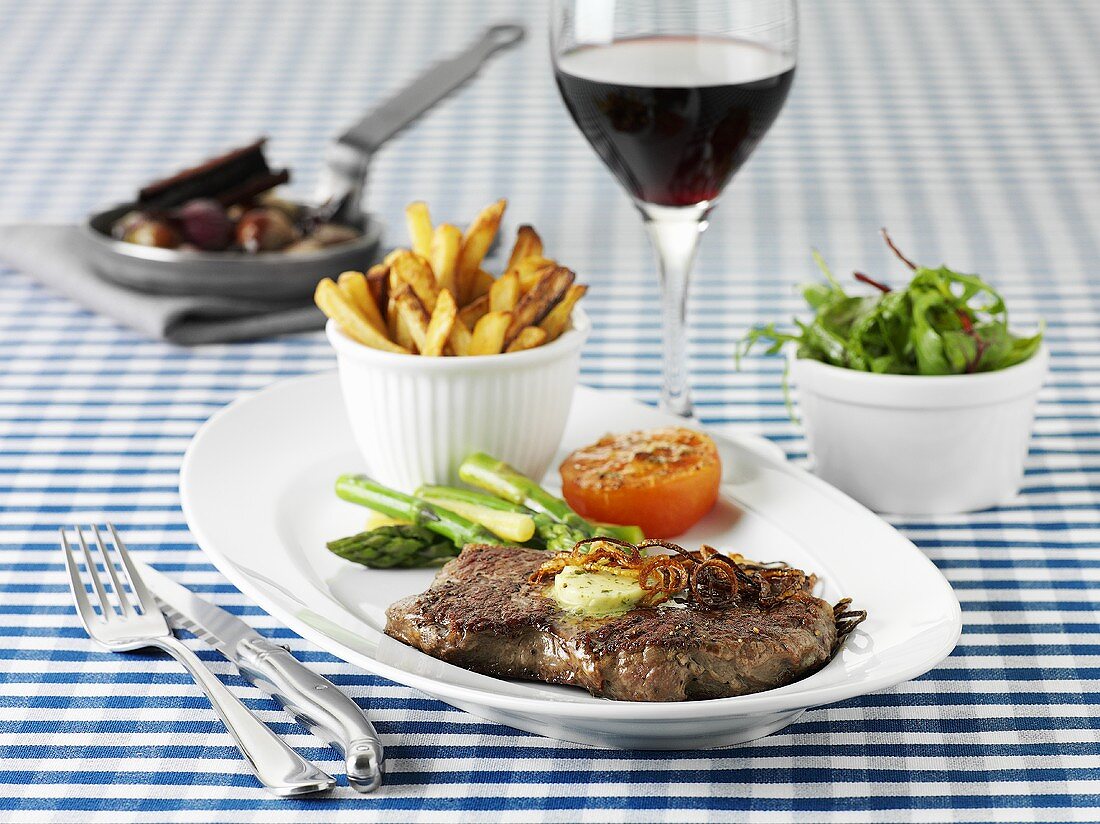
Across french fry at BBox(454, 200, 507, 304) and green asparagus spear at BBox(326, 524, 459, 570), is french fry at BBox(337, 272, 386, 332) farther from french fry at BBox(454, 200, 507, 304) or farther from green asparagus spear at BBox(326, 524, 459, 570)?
green asparagus spear at BBox(326, 524, 459, 570)

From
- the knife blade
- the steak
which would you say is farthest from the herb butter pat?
the knife blade

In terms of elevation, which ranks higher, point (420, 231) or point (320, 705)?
point (420, 231)

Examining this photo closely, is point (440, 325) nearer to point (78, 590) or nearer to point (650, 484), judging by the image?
point (650, 484)

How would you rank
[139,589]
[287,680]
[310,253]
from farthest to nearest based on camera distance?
[310,253], [139,589], [287,680]

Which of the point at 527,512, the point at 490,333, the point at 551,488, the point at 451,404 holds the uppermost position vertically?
the point at 490,333

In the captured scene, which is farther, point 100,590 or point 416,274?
point 416,274

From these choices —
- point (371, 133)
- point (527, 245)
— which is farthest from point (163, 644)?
point (371, 133)

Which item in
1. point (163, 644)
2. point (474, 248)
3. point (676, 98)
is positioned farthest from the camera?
point (474, 248)
